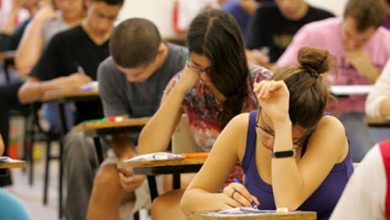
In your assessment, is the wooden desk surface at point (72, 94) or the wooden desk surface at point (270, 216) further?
the wooden desk surface at point (72, 94)

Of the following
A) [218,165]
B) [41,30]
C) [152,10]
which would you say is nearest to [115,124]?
[218,165]

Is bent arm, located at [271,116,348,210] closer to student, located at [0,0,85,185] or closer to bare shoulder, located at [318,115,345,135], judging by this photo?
bare shoulder, located at [318,115,345,135]

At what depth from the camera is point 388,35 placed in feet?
19.2

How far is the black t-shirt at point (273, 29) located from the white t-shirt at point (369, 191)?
5.26 metres

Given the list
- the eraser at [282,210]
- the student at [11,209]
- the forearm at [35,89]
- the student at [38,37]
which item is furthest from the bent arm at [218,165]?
the student at [38,37]

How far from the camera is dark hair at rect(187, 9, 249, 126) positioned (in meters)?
3.85

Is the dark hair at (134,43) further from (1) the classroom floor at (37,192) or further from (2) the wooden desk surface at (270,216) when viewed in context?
(2) the wooden desk surface at (270,216)

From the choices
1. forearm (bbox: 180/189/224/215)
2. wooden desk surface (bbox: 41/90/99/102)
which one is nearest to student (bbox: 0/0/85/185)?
wooden desk surface (bbox: 41/90/99/102)

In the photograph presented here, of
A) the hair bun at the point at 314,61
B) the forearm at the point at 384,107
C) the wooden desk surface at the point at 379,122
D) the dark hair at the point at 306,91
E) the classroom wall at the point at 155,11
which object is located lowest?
the classroom wall at the point at 155,11

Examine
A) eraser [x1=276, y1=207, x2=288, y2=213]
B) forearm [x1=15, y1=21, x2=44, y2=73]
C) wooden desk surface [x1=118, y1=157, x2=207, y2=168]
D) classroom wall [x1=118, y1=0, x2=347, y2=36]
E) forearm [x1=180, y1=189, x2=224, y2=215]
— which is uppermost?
eraser [x1=276, y1=207, x2=288, y2=213]

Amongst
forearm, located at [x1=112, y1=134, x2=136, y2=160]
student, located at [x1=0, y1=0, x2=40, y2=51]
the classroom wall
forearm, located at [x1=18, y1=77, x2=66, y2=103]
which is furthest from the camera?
the classroom wall

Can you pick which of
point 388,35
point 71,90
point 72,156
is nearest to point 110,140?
point 72,156

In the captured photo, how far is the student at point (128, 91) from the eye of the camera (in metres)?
4.55

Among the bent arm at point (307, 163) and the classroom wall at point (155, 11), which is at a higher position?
the bent arm at point (307, 163)
